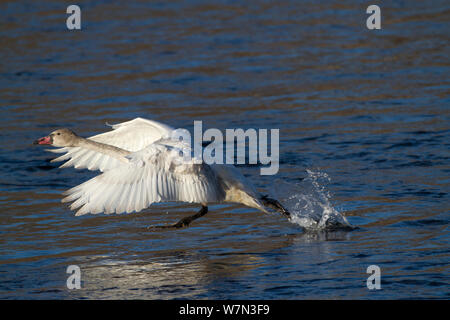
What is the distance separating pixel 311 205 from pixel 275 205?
0.48 metres

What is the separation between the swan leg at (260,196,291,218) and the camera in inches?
375

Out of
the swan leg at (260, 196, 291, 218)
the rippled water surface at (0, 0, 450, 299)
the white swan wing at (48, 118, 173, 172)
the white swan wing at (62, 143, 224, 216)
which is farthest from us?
the white swan wing at (48, 118, 173, 172)

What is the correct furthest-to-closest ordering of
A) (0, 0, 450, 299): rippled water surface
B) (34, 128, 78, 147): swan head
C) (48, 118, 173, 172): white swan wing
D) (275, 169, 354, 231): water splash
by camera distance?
(48, 118, 173, 172): white swan wing < (34, 128, 78, 147): swan head < (275, 169, 354, 231): water splash < (0, 0, 450, 299): rippled water surface

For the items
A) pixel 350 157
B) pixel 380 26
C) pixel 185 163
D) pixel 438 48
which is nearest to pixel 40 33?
pixel 380 26

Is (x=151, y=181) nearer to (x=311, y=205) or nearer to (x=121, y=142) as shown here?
(x=311, y=205)

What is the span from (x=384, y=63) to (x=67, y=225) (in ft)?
30.2

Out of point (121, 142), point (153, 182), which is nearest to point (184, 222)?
point (153, 182)

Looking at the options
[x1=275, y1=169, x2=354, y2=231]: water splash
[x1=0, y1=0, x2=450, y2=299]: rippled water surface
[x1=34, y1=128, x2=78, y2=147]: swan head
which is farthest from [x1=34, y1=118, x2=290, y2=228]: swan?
[x1=0, y1=0, x2=450, y2=299]: rippled water surface

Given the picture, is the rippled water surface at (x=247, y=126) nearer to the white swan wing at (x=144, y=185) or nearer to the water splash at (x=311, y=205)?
the water splash at (x=311, y=205)

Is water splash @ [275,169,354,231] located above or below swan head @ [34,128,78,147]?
below

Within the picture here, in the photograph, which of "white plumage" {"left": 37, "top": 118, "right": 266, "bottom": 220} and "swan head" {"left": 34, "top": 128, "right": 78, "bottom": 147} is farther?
"swan head" {"left": 34, "top": 128, "right": 78, "bottom": 147}

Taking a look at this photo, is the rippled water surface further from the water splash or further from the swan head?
the swan head

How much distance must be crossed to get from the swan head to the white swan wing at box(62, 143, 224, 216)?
1676mm

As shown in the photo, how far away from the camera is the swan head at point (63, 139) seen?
10070mm
